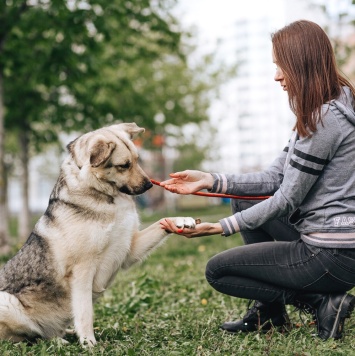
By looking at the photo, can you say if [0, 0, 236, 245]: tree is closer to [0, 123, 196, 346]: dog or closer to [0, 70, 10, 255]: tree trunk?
[0, 70, 10, 255]: tree trunk

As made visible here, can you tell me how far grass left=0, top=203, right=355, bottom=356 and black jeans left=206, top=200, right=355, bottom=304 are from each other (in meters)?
0.35

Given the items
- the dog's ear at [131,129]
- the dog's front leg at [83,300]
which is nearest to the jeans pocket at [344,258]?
the dog's front leg at [83,300]

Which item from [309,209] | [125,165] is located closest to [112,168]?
[125,165]

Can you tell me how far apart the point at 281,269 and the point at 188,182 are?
1055mm

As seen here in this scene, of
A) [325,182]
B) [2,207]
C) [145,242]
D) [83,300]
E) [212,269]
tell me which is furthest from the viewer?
[2,207]

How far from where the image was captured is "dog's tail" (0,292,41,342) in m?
4.65

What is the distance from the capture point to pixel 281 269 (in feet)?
13.8

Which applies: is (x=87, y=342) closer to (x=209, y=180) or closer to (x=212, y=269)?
(x=212, y=269)

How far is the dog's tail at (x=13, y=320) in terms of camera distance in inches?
183

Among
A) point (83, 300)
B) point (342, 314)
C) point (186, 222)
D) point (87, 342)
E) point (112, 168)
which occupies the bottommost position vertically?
point (87, 342)

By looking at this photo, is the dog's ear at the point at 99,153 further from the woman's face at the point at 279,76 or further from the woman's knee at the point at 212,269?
the woman's face at the point at 279,76

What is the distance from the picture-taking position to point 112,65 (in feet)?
55.5

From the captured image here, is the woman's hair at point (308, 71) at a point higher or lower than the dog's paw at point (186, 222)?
higher

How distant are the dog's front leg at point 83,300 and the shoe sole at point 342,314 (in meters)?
1.80
